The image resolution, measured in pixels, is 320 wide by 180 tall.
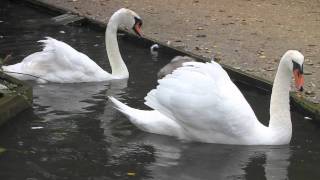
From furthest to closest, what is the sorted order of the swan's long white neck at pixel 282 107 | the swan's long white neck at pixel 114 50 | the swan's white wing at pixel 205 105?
the swan's long white neck at pixel 114 50
the swan's long white neck at pixel 282 107
the swan's white wing at pixel 205 105

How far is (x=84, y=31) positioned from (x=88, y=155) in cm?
680

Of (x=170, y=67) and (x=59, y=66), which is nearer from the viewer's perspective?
(x=59, y=66)

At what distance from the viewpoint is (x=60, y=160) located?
6.78m

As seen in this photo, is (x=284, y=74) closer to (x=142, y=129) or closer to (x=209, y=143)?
(x=209, y=143)

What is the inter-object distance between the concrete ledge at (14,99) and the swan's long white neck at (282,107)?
2.79 metres

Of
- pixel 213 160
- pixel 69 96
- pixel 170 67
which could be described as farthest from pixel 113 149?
pixel 170 67

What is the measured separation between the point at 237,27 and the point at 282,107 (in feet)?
21.7

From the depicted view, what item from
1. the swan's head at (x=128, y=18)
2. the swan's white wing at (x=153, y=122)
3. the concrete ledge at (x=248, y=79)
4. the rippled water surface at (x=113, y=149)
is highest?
the swan's head at (x=128, y=18)

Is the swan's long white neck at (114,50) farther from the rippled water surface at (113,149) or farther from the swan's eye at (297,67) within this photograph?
the swan's eye at (297,67)

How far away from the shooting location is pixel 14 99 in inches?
311

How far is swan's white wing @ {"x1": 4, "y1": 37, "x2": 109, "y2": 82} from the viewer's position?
31.5ft

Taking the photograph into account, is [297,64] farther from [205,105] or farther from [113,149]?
[113,149]

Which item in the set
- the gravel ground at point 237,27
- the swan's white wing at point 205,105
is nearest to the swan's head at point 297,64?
the swan's white wing at point 205,105

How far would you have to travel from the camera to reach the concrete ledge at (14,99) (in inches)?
302
